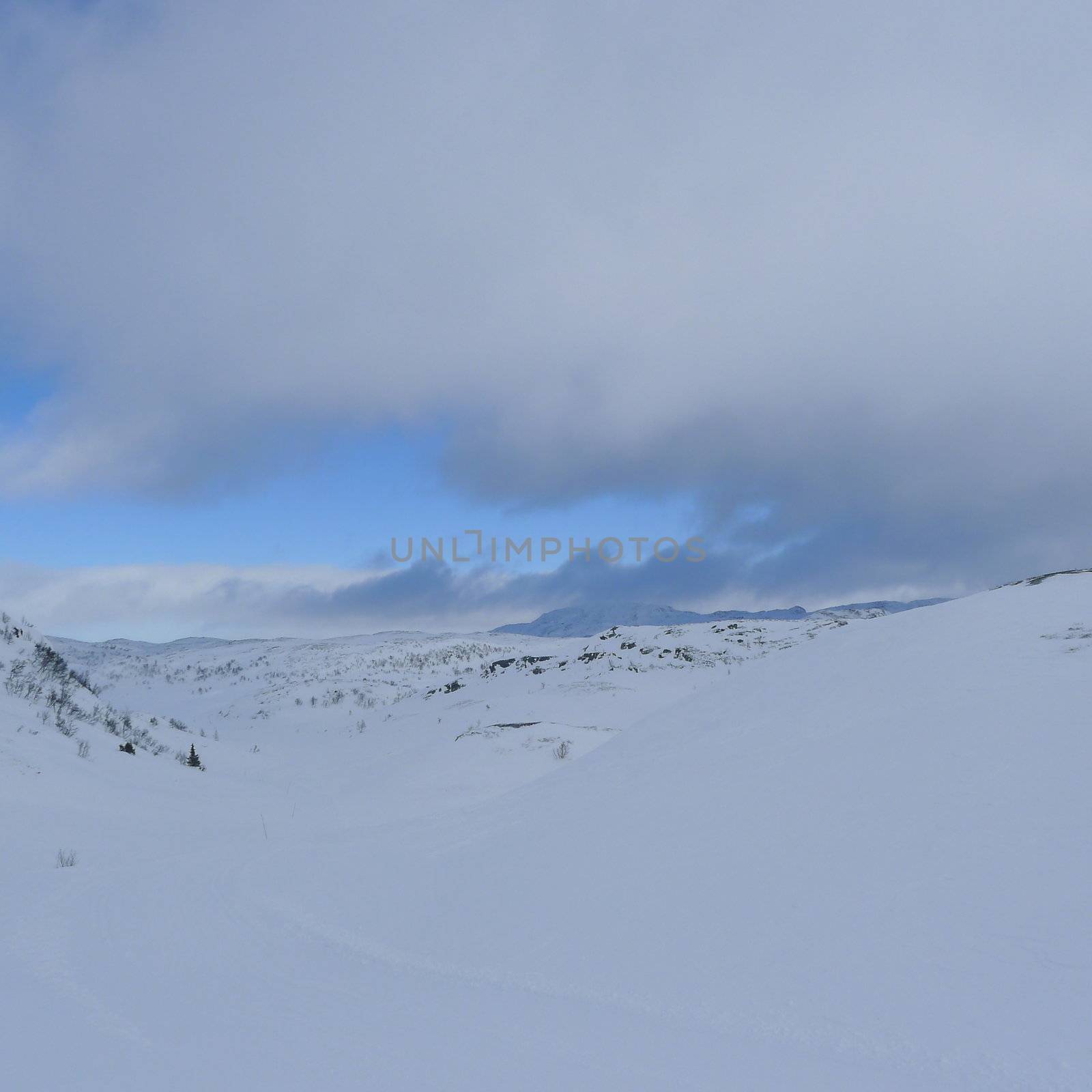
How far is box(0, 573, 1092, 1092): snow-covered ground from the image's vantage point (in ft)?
9.51

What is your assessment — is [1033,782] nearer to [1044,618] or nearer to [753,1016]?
[753,1016]

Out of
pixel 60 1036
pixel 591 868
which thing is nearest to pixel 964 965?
pixel 591 868

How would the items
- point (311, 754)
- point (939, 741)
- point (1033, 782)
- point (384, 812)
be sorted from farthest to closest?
point (311, 754)
point (384, 812)
point (939, 741)
point (1033, 782)

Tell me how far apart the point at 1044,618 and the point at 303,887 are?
8019mm

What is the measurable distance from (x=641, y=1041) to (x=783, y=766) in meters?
3.18

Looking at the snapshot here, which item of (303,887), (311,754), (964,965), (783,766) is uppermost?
(783,766)

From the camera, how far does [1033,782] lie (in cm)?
441

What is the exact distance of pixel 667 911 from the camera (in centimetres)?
414

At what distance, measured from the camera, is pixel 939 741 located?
17.4ft

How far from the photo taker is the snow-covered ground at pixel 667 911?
290cm

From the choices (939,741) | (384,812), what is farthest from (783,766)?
(384,812)

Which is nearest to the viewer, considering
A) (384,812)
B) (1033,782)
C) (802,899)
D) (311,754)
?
(802,899)

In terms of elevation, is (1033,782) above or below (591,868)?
above

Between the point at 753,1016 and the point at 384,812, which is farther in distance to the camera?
the point at 384,812
